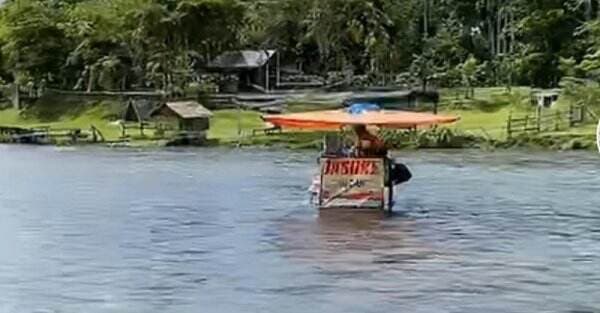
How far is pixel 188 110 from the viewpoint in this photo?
7319 centimetres

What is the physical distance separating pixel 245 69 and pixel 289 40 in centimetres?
529

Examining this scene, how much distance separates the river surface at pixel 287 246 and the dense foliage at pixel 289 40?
3703cm

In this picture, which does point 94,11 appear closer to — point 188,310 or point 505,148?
point 505,148

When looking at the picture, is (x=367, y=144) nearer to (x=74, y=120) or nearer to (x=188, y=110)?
(x=188, y=110)

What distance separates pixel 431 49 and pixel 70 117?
23.8 metres

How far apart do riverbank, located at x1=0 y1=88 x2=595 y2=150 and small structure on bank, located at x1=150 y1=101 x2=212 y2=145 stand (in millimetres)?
875

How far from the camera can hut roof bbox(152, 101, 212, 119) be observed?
72.8 m

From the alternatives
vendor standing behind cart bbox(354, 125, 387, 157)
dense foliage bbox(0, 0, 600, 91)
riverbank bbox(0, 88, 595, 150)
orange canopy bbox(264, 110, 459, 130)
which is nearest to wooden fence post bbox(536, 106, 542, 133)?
riverbank bbox(0, 88, 595, 150)

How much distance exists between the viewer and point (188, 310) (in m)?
18.0

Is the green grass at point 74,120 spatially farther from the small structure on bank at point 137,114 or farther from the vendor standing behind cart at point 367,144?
the vendor standing behind cart at point 367,144

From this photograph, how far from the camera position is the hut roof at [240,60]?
88.1 meters

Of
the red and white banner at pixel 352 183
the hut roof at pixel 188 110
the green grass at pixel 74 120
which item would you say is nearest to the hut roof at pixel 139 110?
the green grass at pixel 74 120

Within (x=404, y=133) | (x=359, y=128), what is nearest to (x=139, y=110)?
(x=404, y=133)

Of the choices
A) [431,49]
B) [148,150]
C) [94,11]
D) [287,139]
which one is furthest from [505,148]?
[94,11]
